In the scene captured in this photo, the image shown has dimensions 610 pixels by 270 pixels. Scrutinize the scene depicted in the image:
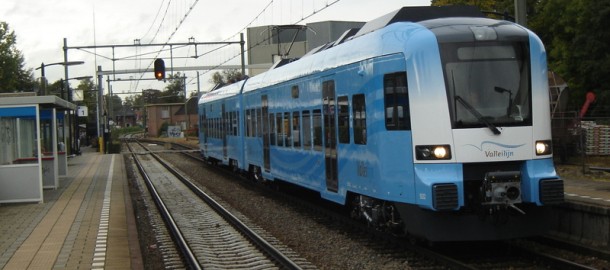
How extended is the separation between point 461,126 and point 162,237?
240 inches

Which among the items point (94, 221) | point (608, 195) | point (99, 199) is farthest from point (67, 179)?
point (608, 195)

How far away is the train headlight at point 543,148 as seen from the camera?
8922 millimetres

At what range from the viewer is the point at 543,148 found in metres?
8.97

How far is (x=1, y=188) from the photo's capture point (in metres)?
16.7

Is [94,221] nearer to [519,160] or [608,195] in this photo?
[519,160]

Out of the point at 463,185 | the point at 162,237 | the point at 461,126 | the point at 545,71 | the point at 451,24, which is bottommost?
the point at 162,237

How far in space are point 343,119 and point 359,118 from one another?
79cm

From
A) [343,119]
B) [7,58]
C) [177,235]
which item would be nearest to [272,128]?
[177,235]

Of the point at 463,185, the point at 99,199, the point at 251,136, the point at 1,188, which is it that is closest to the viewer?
the point at 463,185

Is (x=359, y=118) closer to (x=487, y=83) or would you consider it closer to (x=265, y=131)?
(x=487, y=83)

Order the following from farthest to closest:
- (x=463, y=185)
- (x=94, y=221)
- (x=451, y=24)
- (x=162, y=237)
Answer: (x=94, y=221)
(x=162, y=237)
(x=451, y=24)
(x=463, y=185)

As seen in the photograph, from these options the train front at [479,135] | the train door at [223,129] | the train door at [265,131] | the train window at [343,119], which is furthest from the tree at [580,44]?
the train front at [479,135]

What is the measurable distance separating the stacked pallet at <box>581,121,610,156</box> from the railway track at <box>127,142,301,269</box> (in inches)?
500

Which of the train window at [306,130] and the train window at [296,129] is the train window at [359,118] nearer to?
the train window at [306,130]
